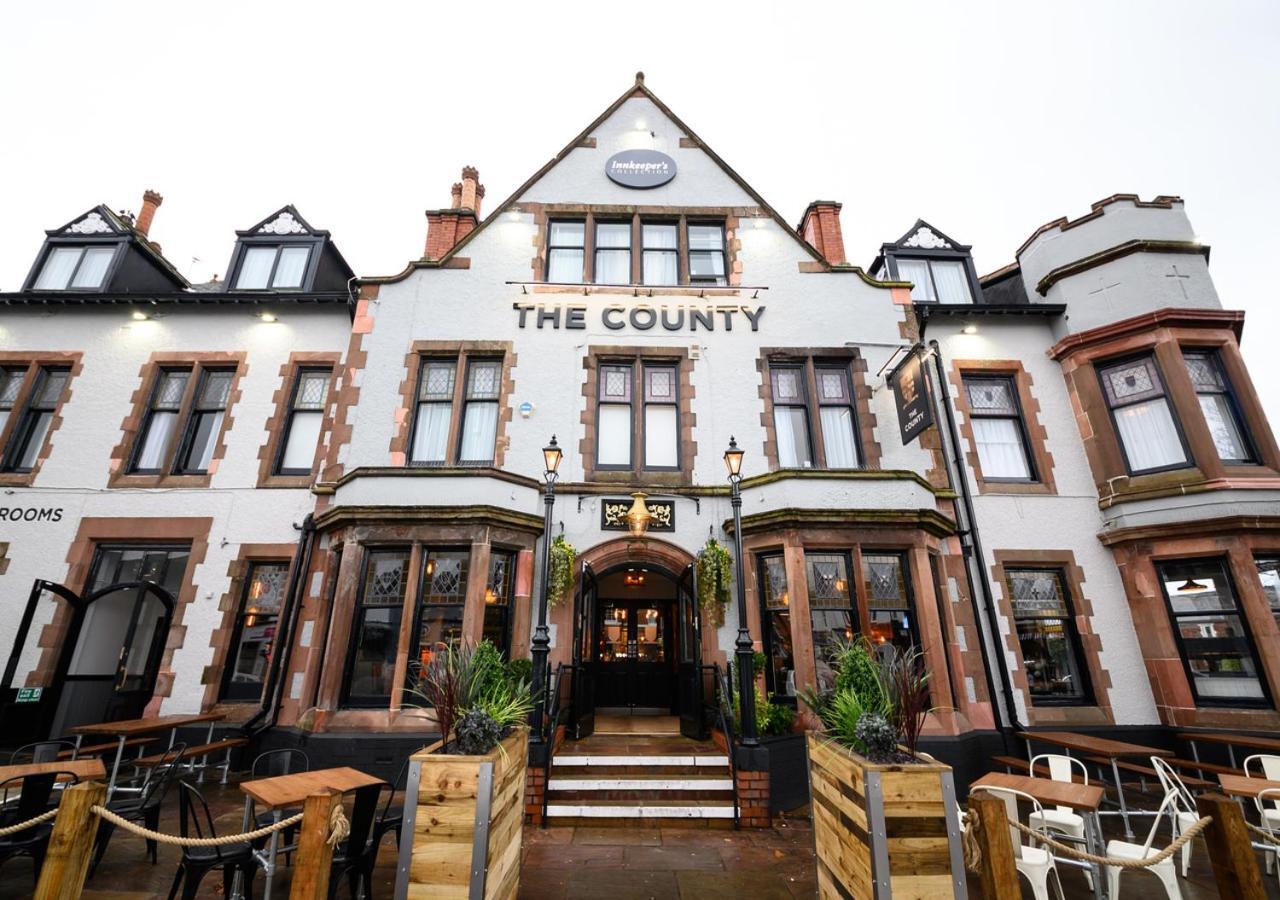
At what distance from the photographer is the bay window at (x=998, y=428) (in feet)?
37.7

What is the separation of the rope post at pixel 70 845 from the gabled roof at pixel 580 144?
399 inches

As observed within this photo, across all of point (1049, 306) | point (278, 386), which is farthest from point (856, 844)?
point (278, 386)

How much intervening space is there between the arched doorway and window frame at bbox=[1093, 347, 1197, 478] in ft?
30.2

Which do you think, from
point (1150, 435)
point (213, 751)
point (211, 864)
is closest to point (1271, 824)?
point (1150, 435)

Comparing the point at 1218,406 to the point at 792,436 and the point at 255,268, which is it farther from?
the point at 255,268

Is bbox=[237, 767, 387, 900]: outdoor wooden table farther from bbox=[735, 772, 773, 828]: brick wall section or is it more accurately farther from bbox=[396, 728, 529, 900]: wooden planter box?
bbox=[735, 772, 773, 828]: brick wall section

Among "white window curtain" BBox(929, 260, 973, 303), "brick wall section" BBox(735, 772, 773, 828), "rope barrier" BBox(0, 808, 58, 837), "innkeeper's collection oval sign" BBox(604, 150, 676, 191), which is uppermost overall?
"innkeeper's collection oval sign" BBox(604, 150, 676, 191)

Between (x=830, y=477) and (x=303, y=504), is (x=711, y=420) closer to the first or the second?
(x=830, y=477)

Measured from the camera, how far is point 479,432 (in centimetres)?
1104

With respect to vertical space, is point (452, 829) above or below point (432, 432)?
below

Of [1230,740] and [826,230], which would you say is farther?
[826,230]

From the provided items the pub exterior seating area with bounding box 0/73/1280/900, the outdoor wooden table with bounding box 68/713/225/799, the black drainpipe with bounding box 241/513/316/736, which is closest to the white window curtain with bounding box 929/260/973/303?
the pub exterior seating area with bounding box 0/73/1280/900

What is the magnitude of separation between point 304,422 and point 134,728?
6.24m

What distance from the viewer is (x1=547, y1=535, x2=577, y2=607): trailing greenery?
30.7ft
